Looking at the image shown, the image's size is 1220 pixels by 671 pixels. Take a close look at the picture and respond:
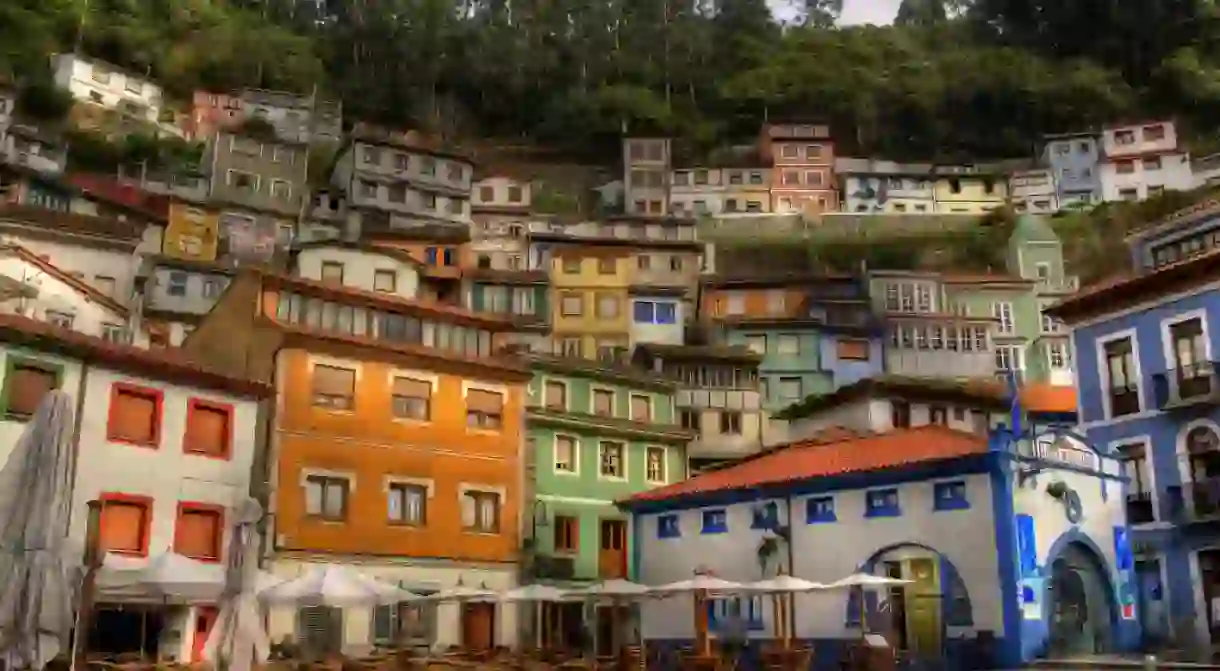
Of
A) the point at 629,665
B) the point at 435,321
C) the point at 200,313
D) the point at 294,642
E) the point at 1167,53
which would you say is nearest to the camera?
the point at 629,665

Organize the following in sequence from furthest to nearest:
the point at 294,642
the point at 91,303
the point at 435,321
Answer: the point at 91,303 < the point at 435,321 < the point at 294,642

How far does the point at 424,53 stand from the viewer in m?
110

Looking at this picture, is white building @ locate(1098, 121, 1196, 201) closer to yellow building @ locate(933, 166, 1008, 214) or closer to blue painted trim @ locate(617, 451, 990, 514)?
yellow building @ locate(933, 166, 1008, 214)

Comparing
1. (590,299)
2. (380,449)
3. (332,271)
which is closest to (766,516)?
(380,449)

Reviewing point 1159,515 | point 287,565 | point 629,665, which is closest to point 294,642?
point 287,565

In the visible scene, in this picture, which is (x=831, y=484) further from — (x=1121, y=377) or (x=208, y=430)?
(x=208, y=430)

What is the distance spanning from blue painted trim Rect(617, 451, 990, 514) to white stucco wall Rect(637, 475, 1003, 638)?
0.58ft

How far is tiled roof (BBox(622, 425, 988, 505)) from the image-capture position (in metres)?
27.8

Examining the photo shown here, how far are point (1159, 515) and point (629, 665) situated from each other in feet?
54.3

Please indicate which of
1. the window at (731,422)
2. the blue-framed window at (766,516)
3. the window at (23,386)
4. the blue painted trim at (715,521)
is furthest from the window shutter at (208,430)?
the window at (731,422)

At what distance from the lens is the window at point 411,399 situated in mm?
33906

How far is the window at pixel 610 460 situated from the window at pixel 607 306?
20844 mm

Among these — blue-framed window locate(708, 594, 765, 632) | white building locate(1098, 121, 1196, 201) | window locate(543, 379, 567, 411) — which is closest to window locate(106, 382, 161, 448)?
blue-framed window locate(708, 594, 765, 632)

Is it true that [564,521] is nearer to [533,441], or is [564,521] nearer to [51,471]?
[533,441]
